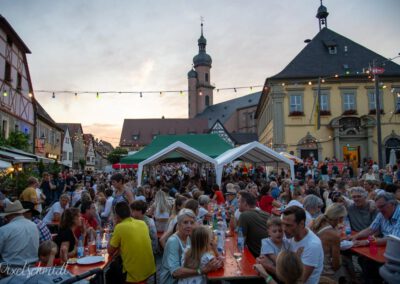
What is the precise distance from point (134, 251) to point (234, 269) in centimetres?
125

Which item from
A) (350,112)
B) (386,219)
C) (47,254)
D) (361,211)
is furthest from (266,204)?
(350,112)

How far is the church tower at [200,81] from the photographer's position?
264ft

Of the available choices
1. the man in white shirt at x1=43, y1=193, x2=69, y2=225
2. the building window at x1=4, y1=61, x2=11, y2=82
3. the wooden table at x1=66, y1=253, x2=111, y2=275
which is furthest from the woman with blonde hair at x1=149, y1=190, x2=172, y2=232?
the building window at x1=4, y1=61, x2=11, y2=82

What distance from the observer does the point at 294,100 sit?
91.8 feet

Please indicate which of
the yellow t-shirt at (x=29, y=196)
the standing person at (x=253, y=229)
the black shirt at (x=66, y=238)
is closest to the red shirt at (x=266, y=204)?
the standing person at (x=253, y=229)

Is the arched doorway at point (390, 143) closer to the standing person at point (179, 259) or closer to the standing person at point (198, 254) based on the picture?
the standing person at point (179, 259)

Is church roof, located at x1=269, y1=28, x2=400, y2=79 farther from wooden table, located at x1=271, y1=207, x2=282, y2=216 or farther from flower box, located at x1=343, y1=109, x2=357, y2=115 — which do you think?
wooden table, located at x1=271, y1=207, x2=282, y2=216

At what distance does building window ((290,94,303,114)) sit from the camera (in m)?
27.8

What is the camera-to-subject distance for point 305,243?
329 centimetres

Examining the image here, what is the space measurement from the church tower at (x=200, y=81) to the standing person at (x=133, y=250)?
7531cm

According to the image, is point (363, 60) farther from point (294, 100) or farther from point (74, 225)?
point (74, 225)

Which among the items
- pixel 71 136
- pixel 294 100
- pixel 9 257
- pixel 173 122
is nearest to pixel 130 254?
pixel 9 257

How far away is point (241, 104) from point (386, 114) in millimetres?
53429

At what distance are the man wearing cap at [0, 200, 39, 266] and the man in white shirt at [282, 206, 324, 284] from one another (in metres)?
3.05
